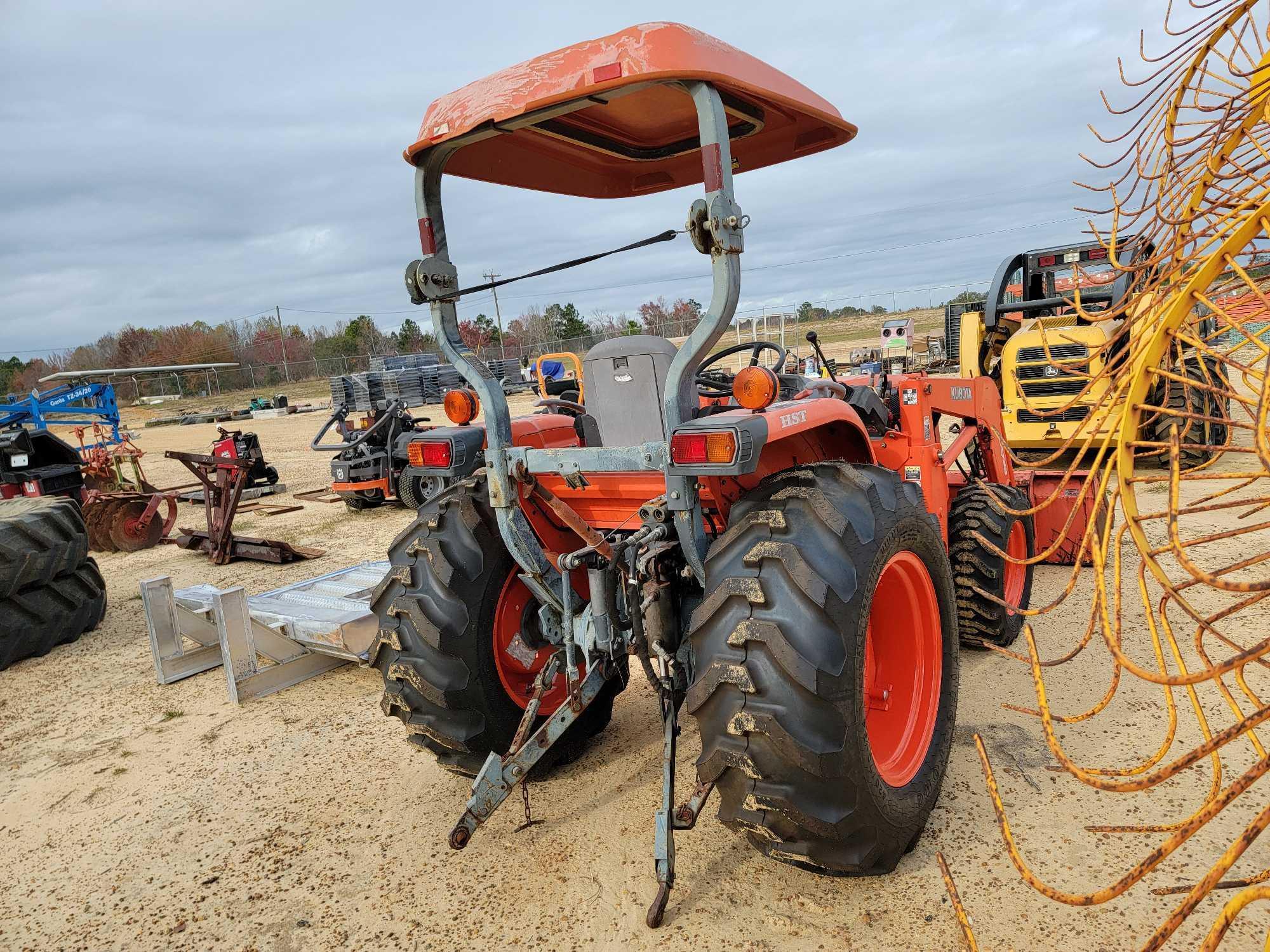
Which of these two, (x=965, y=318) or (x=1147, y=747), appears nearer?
(x=1147, y=747)

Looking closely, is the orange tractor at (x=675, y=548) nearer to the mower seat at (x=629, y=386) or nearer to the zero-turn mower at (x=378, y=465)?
the mower seat at (x=629, y=386)

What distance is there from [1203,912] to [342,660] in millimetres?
4156

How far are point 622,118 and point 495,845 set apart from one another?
8.62 ft

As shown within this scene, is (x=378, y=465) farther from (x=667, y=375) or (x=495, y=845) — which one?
(x=667, y=375)

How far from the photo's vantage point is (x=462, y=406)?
294 cm

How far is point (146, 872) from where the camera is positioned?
291 cm

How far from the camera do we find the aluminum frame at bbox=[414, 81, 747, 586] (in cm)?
223

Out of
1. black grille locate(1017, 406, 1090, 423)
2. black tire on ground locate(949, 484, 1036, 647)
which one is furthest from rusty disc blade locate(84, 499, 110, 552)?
black grille locate(1017, 406, 1090, 423)

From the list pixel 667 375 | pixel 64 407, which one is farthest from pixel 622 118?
pixel 64 407

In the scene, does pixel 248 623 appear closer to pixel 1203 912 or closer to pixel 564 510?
pixel 564 510

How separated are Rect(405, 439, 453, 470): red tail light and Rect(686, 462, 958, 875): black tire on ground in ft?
3.78

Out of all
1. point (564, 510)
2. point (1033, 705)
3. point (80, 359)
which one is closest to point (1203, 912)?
point (1033, 705)

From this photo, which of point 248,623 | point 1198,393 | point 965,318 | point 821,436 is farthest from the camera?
point 965,318

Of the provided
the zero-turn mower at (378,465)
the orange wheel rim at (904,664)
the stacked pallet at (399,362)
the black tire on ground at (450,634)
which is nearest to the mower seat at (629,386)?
the black tire on ground at (450,634)
